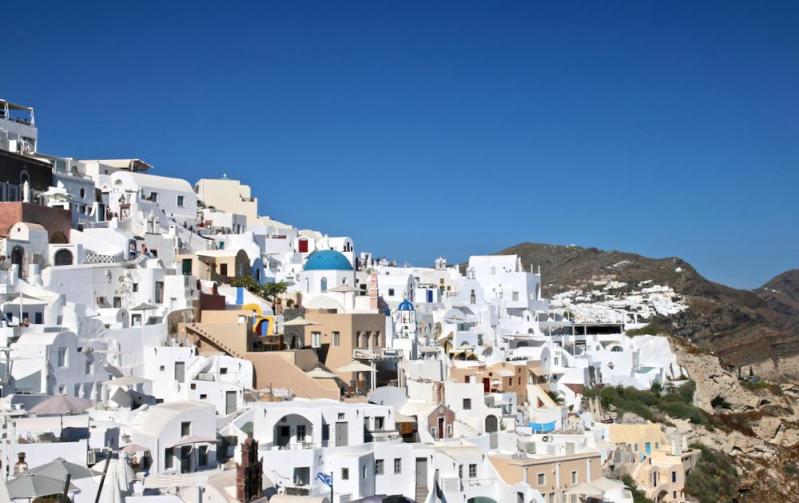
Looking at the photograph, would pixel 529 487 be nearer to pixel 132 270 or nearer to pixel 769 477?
pixel 132 270

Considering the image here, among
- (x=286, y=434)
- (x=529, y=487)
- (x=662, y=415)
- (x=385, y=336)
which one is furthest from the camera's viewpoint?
(x=662, y=415)

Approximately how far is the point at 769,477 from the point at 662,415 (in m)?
9.93

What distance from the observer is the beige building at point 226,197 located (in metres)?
85.4

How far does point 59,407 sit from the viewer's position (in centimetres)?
3294

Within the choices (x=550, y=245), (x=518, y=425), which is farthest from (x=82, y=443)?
(x=550, y=245)

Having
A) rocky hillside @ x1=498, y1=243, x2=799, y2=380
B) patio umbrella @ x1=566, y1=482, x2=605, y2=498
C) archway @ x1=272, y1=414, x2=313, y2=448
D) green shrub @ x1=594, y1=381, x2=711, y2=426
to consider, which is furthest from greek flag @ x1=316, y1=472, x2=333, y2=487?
rocky hillside @ x1=498, y1=243, x2=799, y2=380

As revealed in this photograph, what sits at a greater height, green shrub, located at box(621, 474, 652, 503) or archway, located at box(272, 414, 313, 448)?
archway, located at box(272, 414, 313, 448)

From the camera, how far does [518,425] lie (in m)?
49.2

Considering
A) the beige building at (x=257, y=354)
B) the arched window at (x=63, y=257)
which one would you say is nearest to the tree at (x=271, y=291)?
the beige building at (x=257, y=354)

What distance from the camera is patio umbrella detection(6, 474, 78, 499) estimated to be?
2592 centimetres

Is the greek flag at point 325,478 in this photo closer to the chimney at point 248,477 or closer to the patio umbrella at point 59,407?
the chimney at point 248,477

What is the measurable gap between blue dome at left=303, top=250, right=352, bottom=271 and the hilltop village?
154 mm

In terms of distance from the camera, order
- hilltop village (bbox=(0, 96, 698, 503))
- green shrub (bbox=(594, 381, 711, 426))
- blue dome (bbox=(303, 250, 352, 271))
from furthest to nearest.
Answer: blue dome (bbox=(303, 250, 352, 271))
green shrub (bbox=(594, 381, 711, 426))
hilltop village (bbox=(0, 96, 698, 503))

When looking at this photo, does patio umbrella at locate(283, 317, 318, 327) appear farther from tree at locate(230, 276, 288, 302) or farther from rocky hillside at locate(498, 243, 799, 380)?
rocky hillside at locate(498, 243, 799, 380)
